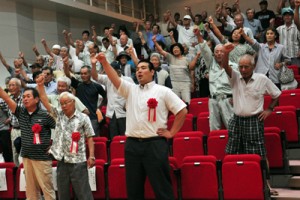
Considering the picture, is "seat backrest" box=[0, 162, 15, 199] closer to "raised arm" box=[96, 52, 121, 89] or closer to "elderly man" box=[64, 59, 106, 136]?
"elderly man" box=[64, 59, 106, 136]

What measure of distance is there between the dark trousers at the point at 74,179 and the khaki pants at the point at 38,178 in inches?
8.8

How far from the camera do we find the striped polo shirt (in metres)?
3.76

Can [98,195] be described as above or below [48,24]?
below

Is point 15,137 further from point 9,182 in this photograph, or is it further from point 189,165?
point 189,165

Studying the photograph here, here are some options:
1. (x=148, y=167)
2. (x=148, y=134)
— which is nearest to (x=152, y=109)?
(x=148, y=134)

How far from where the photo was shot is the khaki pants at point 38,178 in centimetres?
375

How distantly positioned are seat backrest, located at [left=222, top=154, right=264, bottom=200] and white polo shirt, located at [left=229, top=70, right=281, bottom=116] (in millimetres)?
393

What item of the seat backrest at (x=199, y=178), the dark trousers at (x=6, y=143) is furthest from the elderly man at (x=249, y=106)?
the dark trousers at (x=6, y=143)

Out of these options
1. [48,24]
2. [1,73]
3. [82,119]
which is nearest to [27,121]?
[82,119]

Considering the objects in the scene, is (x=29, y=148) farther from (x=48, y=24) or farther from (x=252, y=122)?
(x=48, y=24)

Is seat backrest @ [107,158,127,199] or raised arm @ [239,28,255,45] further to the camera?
raised arm @ [239,28,255,45]

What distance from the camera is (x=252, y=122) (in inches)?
A: 137

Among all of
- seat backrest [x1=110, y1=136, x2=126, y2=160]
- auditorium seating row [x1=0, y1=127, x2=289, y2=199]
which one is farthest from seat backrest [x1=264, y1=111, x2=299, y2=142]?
seat backrest [x1=110, y1=136, x2=126, y2=160]

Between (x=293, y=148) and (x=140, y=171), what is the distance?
1993 millimetres
